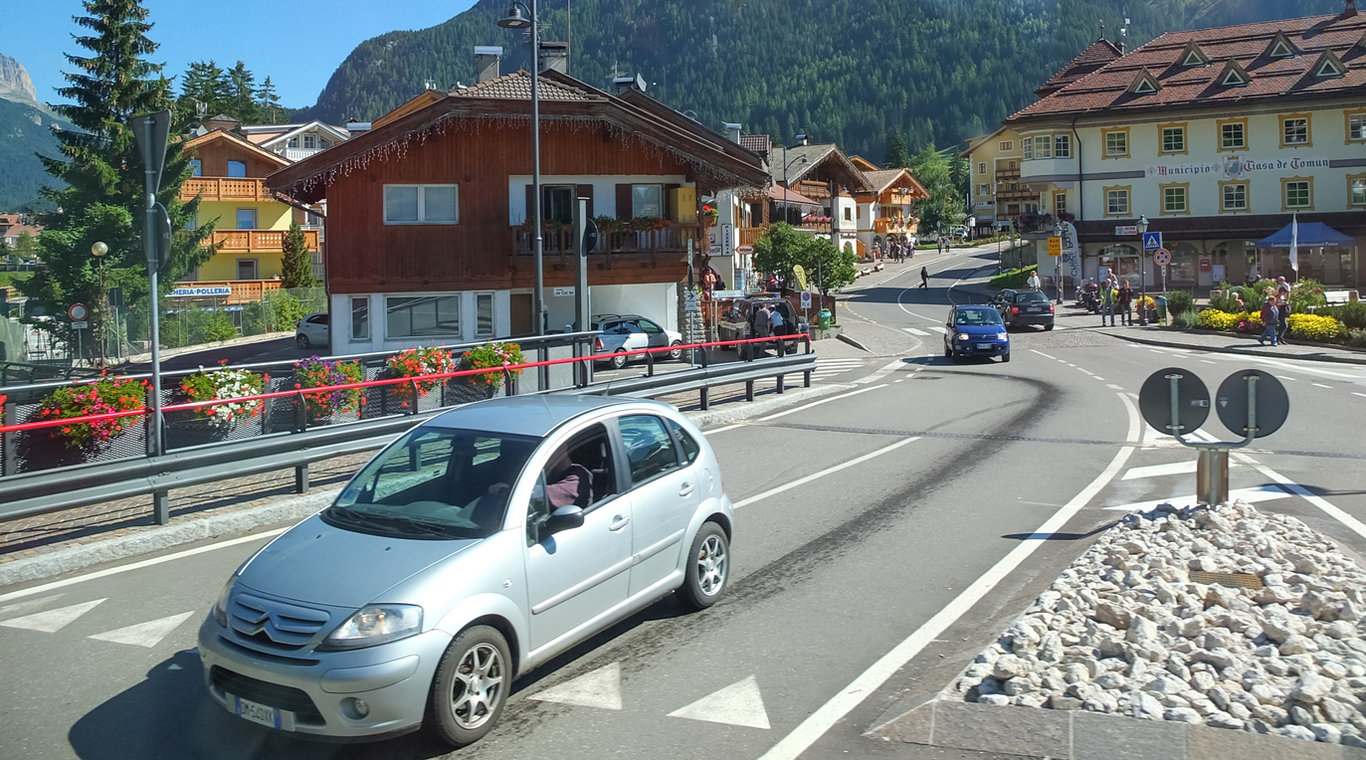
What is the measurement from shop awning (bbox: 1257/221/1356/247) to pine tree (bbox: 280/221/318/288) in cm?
4926

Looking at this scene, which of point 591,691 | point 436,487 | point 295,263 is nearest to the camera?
point 591,691

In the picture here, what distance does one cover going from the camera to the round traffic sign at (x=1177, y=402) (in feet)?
30.6

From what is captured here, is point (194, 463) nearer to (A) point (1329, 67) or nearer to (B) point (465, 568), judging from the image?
(B) point (465, 568)

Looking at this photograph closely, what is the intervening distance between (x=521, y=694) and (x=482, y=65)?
48.7 metres

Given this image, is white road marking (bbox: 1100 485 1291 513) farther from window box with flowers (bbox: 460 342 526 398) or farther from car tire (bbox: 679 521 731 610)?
window box with flowers (bbox: 460 342 526 398)

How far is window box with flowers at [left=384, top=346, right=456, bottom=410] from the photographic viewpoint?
13.9 meters

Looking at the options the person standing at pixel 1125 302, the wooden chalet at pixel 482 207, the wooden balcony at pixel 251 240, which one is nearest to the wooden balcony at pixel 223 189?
the wooden balcony at pixel 251 240

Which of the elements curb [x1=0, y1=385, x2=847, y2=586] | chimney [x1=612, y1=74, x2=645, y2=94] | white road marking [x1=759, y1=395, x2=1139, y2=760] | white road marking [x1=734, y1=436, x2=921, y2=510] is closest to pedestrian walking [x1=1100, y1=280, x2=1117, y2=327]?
chimney [x1=612, y1=74, x2=645, y2=94]

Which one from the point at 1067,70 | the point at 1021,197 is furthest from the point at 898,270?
the point at 1021,197

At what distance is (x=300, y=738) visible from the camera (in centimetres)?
563

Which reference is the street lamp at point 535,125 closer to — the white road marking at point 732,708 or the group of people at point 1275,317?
the white road marking at point 732,708

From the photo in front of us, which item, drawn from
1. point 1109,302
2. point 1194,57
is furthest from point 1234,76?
point 1109,302

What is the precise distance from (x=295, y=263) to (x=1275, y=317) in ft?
163

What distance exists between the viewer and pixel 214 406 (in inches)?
456
